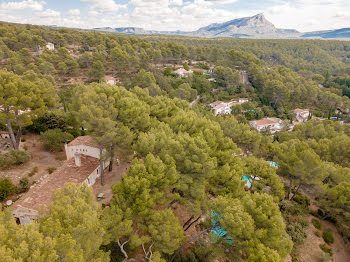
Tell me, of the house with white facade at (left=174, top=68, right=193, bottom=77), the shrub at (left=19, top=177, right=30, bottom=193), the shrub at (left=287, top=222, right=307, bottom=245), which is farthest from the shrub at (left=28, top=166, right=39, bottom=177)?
the house with white facade at (left=174, top=68, right=193, bottom=77)

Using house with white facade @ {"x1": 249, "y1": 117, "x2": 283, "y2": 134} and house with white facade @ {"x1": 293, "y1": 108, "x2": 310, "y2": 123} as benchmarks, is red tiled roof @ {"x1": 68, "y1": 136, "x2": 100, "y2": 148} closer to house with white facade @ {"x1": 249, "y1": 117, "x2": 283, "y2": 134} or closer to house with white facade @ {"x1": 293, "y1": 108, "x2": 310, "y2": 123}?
house with white facade @ {"x1": 249, "y1": 117, "x2": 283, "y2": 134}

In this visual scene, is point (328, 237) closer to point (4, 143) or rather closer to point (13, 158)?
point (13, 158)

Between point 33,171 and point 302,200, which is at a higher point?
point 33,171

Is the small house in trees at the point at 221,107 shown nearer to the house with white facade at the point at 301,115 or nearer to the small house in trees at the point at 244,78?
the small house in trees at the point at 244,78

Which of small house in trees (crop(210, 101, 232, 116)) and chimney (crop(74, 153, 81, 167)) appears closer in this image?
chimney (crop(74, 153, 81, 167))

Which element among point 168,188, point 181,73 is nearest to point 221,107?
point 181,73
